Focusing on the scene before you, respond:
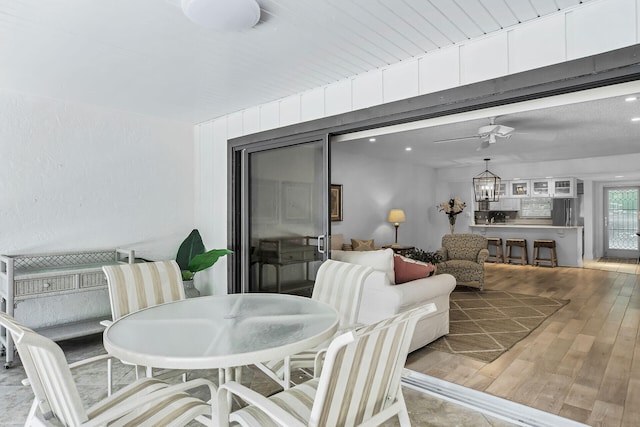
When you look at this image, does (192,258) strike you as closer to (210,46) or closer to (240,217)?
(240,217)

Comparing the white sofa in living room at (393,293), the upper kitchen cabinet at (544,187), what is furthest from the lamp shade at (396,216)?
the white sofa in living room at (393,293)

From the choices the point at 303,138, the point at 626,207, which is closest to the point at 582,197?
the point at 626,207

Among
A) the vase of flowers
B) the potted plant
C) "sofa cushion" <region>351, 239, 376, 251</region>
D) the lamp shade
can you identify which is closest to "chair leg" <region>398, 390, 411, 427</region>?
the potted plant

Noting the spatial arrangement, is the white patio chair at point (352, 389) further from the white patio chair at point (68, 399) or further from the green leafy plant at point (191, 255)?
the green leafy plant at point (191, 255)

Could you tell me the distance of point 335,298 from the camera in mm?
2586

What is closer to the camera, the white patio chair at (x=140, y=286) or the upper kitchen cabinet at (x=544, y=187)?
the white patio chair at (x=140, y=286)

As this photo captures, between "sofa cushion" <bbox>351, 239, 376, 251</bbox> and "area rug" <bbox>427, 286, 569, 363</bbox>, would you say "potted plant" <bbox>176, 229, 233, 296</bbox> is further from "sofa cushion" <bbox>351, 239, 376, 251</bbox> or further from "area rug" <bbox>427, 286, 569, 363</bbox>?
"sofa cushion" <bbox>351, 239, 376, 251</bbox>

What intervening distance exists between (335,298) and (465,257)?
4.70m

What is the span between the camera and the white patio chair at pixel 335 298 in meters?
2.23

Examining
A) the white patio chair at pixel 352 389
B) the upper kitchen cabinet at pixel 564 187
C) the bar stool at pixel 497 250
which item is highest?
the upper kitchen cabinet at pixel 564 187

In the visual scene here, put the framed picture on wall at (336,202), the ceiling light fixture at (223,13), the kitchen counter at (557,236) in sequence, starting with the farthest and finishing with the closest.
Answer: the kitchen counter at (557,236), the framed picture on wall at (336,202), the ceiling light fixture at (223,13)

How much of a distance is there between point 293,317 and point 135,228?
2974 mm

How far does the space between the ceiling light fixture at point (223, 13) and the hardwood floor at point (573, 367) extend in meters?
2.75

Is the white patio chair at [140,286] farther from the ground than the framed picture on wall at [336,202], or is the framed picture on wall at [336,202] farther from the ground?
the framed picture on wall at [336,202]
